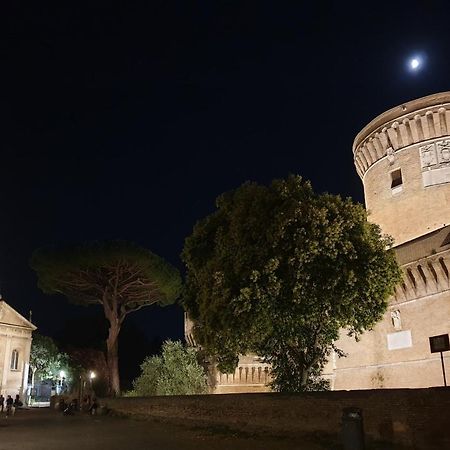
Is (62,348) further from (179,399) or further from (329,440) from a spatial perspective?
→ (329,440)

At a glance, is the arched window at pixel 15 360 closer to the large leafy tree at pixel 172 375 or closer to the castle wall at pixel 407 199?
the large leafy tree at pixel 172 375

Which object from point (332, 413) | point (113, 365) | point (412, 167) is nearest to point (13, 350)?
point (113, 365)

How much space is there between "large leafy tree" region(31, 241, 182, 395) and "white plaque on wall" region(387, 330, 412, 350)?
1257 centimetres

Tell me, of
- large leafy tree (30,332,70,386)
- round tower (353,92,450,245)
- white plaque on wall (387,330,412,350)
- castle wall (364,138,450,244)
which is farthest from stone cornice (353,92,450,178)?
large leafy tree (30,332,70,386)

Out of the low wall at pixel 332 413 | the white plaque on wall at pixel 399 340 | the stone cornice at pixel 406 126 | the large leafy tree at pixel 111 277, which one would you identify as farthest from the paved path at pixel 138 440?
the stone cornice at pixel 406 126

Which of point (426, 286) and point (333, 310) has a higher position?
point (426, 286)

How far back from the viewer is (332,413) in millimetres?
10961

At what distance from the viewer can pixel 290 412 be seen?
1202 centimetres

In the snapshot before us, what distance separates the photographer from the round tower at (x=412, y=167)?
2261cm

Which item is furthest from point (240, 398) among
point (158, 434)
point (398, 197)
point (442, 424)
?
point (398, 197)

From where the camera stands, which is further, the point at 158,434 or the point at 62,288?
the point at 62,288

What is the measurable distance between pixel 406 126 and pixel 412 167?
197 cm

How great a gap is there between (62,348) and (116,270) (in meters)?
27.4

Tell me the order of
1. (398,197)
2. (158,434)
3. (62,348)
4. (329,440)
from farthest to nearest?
(62,348) → (398,197) → (158,434) → (329,440)
